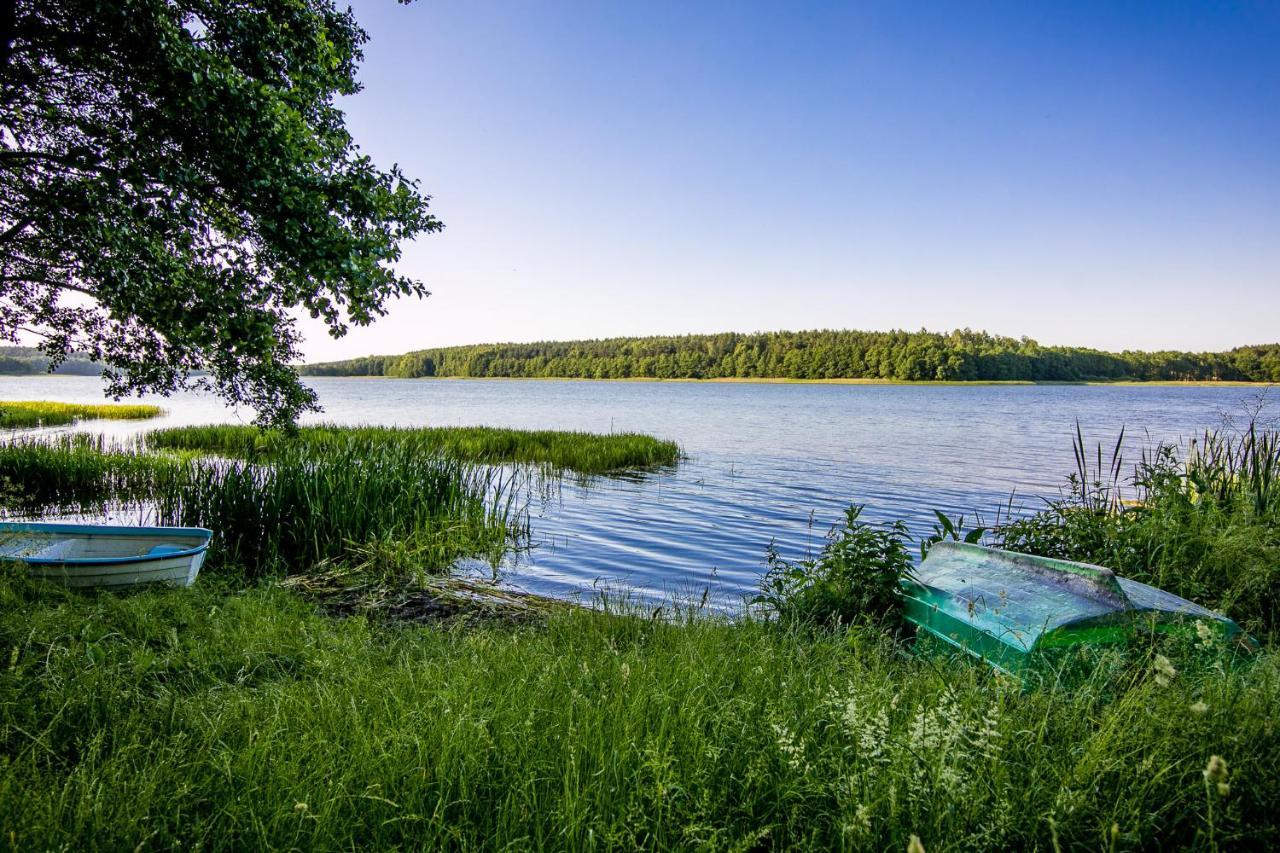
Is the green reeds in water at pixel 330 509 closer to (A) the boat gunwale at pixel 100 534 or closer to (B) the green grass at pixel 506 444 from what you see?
Answer: (A) the boat gunwale at pixel 100 534

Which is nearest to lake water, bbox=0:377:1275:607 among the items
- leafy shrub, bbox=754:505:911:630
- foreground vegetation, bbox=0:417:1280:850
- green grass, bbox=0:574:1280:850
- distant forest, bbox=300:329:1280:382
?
leafy shrub, bbox=754:505:911:630

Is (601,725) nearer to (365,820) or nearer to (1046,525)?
(365,820)

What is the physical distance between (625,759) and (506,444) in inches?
845

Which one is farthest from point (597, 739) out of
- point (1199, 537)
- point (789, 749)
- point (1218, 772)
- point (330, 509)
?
point (330, 509)

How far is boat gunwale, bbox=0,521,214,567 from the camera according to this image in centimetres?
644

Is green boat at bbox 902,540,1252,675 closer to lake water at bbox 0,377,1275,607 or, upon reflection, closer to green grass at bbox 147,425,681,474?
lake water at bbox 0,377,1275,607

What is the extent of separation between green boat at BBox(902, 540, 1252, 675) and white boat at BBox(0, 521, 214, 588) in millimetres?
7619

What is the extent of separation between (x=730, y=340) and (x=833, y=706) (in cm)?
13726

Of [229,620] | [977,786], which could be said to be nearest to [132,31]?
[229,620]

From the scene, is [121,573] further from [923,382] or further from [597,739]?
[923,382]

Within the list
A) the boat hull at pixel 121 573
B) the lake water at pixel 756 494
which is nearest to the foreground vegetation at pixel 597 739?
the boat hull at pixel 121 573

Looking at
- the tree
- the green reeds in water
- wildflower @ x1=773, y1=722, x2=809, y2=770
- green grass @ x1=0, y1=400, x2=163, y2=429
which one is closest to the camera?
wildflower @ x1=773, y1=722, x2=809, y2=770

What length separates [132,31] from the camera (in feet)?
19.5

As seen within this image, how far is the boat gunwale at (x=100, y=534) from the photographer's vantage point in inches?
254
